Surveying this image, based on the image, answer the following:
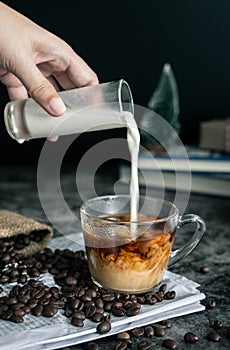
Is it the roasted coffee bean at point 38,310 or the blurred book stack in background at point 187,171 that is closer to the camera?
the roasted coffee bean at point 38,310

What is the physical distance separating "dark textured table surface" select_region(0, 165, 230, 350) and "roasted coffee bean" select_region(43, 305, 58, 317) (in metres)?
0.11

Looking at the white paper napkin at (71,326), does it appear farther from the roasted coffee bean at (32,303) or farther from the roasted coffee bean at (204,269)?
→ the roasted coffee bean at (204,269)

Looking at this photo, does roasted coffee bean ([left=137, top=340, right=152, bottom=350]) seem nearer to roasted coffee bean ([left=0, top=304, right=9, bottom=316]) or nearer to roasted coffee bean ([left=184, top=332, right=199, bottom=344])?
roasted coffee bean ([left=184, top=332, right=199, bottom=344])

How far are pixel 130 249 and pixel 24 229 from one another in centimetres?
37

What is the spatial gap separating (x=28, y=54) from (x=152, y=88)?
1.46 m

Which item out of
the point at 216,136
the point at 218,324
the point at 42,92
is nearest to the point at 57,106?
the point at 42,92

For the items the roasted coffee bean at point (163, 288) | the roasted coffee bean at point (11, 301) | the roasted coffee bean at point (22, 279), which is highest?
the roasted coffee bean at point (11, 301)

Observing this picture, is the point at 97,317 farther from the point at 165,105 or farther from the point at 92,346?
the point at 165,105

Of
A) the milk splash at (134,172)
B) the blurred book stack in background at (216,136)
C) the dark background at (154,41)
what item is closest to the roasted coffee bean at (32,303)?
the milk splash at (134,172)

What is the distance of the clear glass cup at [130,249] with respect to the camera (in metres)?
1.40

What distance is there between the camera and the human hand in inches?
55.6

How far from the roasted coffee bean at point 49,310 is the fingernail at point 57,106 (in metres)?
0.42

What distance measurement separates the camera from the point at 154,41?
9.23ft

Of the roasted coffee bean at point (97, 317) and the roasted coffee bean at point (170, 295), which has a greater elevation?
the roasted coffee bean at point (97, 317)
